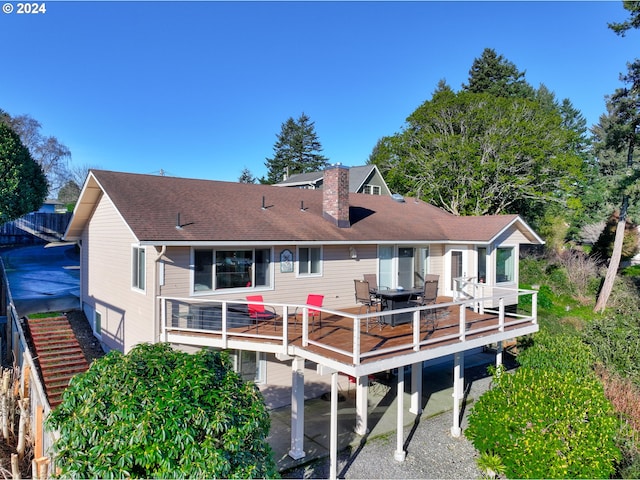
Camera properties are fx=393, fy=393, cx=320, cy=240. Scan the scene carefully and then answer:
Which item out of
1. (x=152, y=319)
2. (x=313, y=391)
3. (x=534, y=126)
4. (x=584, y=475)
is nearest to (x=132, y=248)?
(x=152, y=319)

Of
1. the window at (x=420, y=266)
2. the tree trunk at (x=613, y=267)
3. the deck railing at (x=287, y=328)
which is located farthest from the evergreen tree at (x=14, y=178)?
the tree trunk at (x=613, y=267)

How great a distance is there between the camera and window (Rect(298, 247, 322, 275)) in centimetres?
1296

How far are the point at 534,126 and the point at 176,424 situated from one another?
31328 millimetres

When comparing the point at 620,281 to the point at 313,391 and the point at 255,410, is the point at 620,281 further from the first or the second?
the point at 255,410

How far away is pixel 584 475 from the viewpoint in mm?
7621

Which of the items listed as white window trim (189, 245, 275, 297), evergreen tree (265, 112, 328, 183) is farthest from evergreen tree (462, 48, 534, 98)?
white window trim (189, 245, 275, 297)

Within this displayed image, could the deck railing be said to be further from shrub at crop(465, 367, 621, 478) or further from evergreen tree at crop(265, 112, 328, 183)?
evergreen tree at crop(265, 112, 328, 183)

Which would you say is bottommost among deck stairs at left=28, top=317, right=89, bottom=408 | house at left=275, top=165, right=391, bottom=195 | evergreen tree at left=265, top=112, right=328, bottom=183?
deck stairs at left=28, top=317, right=89, bottom=408

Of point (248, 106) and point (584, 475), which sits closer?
point (584, 475)

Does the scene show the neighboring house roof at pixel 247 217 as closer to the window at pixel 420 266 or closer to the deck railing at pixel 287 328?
the window at pixel 420 266

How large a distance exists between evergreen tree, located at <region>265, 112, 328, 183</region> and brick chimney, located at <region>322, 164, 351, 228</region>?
164ft

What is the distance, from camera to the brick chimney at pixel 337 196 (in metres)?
14.5

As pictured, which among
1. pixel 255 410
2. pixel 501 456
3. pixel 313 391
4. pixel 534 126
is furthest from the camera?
pixel 534 126

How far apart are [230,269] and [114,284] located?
178 inches
